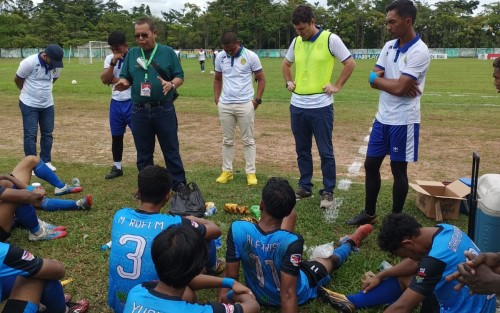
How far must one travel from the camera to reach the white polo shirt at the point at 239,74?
6340 mm

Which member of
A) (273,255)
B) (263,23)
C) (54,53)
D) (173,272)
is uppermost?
(263,23)

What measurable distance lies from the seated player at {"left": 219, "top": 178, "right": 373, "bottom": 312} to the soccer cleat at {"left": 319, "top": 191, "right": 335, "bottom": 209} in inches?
79.3

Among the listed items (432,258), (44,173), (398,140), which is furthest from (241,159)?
(432,258)

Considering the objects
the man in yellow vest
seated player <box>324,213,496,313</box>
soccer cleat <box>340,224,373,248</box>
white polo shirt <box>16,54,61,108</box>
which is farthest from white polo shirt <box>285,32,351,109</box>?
white polo shirt <box>16,54,61,108</box>

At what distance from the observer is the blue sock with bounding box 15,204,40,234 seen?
13.9ft

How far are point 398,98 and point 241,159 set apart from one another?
3850 millimetres

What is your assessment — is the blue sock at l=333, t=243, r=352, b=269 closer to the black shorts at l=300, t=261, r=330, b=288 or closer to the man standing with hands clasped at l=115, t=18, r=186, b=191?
the black shorts at l=300, t=261, r=330, b=288

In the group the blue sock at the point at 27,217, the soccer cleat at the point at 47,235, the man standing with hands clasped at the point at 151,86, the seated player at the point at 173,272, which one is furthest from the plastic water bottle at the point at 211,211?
the seated player at the point at 173,272

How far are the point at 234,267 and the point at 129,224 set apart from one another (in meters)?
0.82

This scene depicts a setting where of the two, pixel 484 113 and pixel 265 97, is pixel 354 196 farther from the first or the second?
pixel 265 97

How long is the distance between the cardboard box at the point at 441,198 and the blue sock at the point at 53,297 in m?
3.82

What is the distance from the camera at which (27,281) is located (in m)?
2.82

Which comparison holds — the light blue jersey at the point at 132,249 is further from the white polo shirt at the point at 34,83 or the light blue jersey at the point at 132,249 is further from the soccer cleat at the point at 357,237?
the white polo shirt at the point at 34,83

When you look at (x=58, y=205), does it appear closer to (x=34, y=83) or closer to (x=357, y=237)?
(x=34, y=83)
